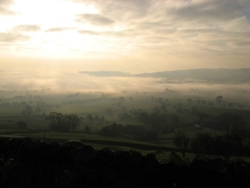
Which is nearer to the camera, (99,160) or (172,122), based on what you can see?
(99,160)

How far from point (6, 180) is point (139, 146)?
40293 mm

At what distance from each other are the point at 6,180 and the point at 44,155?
2253 mm

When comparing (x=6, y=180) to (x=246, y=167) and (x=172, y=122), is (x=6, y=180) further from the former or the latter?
(x=172, y=122)

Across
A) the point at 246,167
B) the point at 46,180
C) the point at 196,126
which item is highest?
the point at 246,167

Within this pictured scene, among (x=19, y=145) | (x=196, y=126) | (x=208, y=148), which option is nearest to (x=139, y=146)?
(x=208, y=148)

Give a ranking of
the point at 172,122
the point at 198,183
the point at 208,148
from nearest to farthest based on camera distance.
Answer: the point at 198,183 → the point at 208,148 → the point at 172,122

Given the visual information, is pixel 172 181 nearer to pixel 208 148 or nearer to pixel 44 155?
pixel 44 155

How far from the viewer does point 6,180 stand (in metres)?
8.67

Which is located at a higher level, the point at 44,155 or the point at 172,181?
the point at 44,155

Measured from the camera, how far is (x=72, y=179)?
958cm

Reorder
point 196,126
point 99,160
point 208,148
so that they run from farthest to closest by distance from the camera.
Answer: point 196,126
point 208,148
point 99,160

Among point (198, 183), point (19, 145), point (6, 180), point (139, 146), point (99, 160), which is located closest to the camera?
point (6, 180)

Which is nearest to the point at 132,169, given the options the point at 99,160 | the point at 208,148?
the point at 99,160

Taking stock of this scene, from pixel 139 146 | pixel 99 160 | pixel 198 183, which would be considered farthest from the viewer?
pixel 139 146
